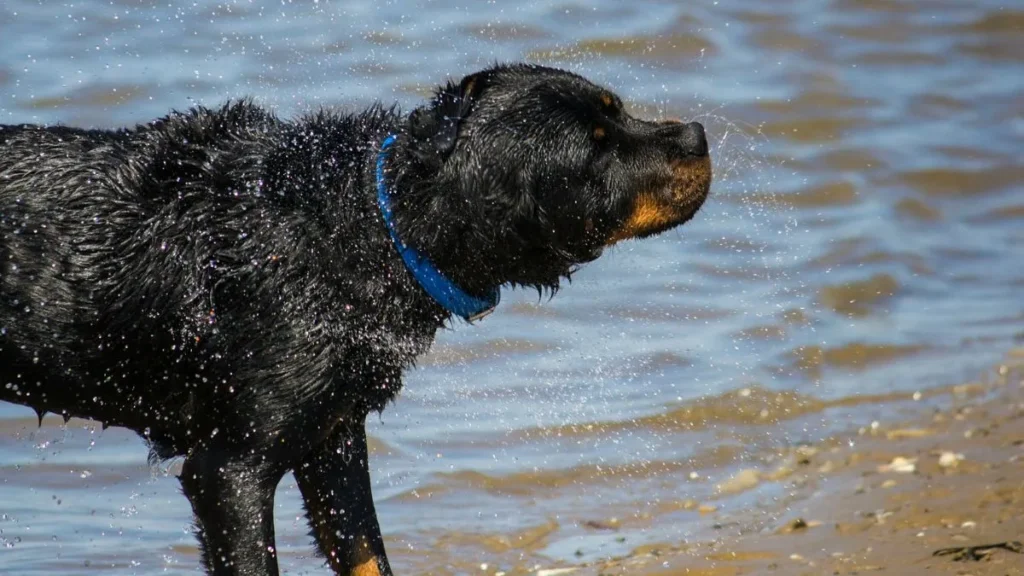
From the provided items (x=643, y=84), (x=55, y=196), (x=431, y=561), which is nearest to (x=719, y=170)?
(x=643, y=84)

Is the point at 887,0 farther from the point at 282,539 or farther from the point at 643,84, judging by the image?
the point at 282,539

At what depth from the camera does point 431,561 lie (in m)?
5.70

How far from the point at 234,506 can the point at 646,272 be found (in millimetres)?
4318

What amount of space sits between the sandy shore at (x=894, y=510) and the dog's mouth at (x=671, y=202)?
4.38 ft

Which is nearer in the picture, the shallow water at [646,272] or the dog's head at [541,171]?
the dog's head at [541,171]

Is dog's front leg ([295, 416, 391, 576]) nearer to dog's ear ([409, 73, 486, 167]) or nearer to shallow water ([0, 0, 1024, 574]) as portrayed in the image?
shallow water ([0, 0, 1024, 574])

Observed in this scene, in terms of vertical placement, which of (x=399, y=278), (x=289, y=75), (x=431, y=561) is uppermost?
(x=289, y=75)

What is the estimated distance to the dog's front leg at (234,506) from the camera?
4.33 metres

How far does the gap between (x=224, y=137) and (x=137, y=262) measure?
19.7 inches

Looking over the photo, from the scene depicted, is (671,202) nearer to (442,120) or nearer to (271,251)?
(442,120)

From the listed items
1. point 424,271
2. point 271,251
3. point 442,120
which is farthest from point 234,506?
point 442,120

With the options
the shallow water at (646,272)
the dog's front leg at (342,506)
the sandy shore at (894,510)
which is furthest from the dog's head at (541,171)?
the shallow water at (646,272)

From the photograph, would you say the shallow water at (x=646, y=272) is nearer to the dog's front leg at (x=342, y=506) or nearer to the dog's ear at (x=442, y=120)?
the dog's front leg at (x=342, y=506)

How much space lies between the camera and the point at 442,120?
4.52m
